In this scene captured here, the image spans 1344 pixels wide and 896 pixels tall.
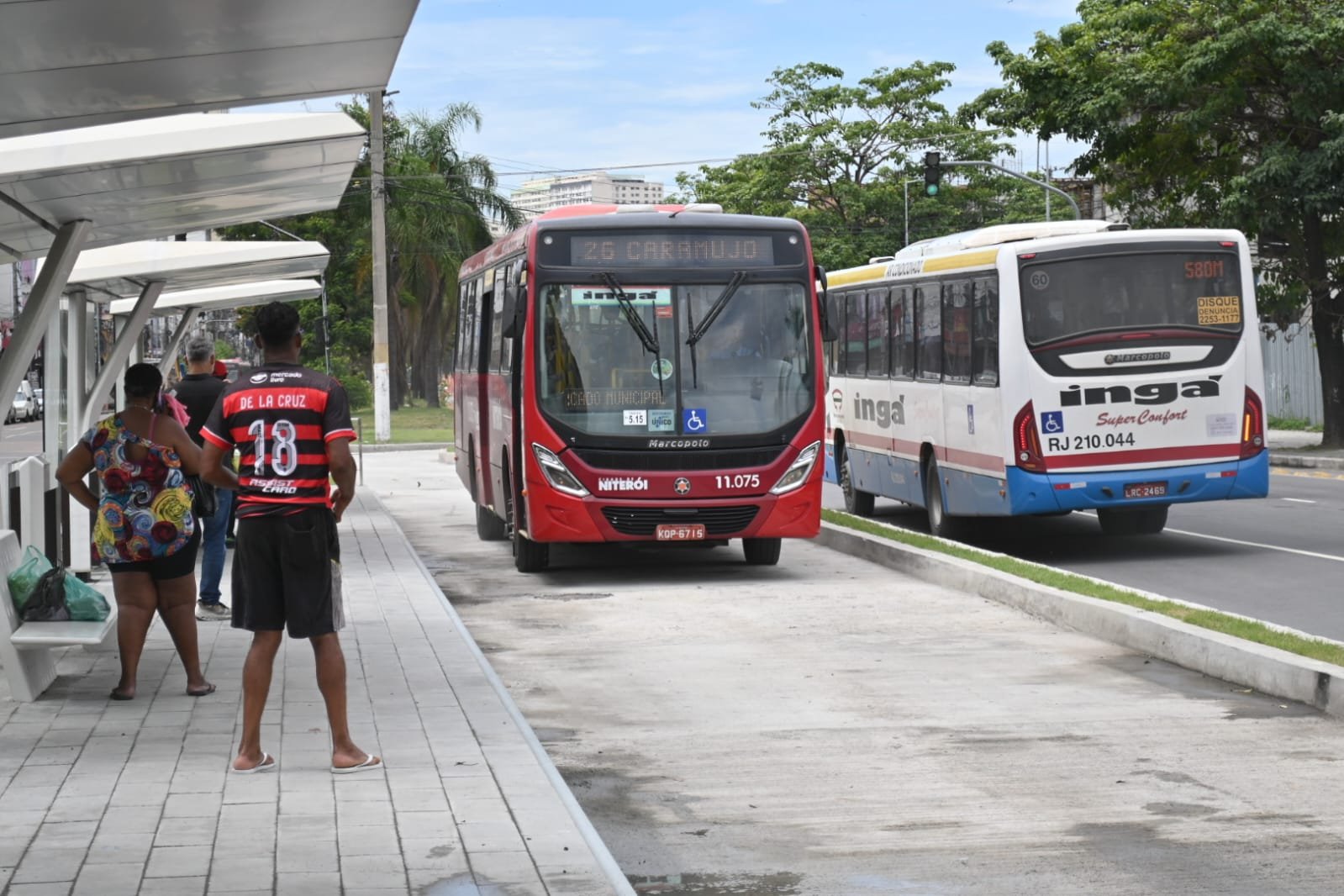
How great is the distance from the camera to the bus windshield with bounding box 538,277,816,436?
1553 cm

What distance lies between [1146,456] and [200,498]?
31.3 feet

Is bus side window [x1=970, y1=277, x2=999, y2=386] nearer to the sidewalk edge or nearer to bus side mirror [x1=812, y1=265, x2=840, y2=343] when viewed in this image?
bus side mirror [x1=812, y1=265, x2=840, y2=343]

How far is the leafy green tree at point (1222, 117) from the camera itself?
29.8 m

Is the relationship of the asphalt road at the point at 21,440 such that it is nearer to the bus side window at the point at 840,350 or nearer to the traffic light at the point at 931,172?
the bus side window at the point at 840,350

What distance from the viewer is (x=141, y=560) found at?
9.10 meters

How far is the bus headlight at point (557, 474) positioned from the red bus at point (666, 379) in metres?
Result: 0.01

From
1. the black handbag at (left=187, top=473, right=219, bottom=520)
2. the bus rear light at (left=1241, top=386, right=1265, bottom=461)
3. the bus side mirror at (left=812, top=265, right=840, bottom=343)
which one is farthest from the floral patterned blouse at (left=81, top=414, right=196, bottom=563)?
the bus rear light at (left=1241, top=386, right=1265, bottom=461)

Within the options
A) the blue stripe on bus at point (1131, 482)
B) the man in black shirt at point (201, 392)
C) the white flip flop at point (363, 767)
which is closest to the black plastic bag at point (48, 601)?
the white flip flop at point (363, 767)

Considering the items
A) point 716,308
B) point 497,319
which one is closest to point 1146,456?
point 716,308

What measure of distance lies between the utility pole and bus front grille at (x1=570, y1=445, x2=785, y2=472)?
89.3 ft

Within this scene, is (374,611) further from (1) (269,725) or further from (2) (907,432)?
(2) (907,432)

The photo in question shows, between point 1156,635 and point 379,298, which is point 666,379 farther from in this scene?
point 379,298

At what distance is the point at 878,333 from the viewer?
21.7 metres

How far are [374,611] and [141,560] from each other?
3.94 metres
